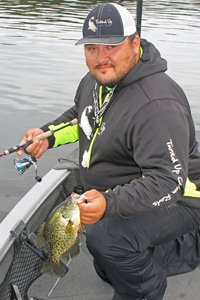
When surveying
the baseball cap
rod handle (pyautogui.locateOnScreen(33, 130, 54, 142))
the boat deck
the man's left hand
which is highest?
the baseball cap

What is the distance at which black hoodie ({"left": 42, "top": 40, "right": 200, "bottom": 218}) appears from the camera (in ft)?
6.61

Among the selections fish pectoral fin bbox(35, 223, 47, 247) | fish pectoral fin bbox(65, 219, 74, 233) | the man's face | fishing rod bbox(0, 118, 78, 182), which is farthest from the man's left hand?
fishing rod bbox(0, 118, 78, 182)

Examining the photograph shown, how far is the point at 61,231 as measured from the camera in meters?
2.28

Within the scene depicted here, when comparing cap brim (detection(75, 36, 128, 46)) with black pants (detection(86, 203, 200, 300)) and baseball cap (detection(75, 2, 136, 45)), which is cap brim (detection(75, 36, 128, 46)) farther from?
black pants (detection(86, 203, 200, 300))

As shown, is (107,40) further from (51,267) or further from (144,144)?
(51,267)

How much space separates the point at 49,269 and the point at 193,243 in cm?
118

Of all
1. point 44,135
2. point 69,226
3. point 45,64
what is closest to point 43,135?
point 44,135

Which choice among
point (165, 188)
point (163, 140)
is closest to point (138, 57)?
point (163, 140)

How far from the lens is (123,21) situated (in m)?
2.34

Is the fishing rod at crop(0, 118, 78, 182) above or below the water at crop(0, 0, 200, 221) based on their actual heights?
above

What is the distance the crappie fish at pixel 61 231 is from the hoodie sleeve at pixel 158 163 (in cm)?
21

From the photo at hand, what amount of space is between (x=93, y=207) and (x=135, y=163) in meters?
0.56

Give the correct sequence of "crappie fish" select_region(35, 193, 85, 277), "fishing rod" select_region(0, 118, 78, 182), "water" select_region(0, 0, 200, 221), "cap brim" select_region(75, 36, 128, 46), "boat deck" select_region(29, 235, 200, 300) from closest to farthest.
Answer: "crappie fish" select_region(35, 193, 85, 277) < "cap brim" select_region(75, 36, 128, 46) < "boat deck" select_region(29, 235, 200, 300) < "fishing rod" select_region(0, 118, 78, 182) < "water" select_region(0, 0, 200, 221)

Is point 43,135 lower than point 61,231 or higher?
higher
